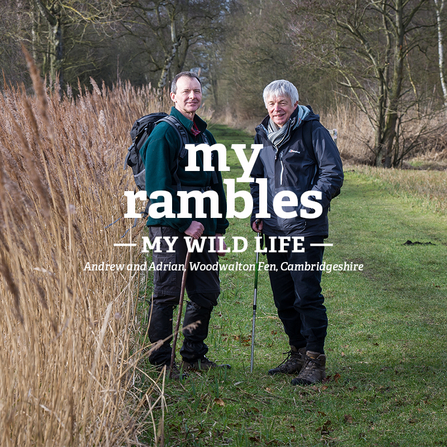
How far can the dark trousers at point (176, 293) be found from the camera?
3590mm

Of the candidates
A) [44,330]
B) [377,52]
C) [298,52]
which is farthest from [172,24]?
[44,330]

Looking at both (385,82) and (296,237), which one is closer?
(296,237)

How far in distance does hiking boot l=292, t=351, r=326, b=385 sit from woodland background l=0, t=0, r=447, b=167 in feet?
13.5

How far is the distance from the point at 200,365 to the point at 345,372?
3.33 feet

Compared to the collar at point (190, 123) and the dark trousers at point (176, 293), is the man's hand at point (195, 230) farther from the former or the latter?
the collar at point (190, 123)

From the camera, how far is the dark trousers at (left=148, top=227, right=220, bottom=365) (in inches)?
141

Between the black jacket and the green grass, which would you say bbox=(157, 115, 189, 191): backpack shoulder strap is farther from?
the green grass

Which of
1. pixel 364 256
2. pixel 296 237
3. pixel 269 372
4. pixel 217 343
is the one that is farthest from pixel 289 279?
pixel 364 256

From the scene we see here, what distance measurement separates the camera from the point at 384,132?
1597 cm

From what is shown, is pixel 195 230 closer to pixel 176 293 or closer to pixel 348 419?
pixel 176 293

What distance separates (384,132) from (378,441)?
14.0 meters

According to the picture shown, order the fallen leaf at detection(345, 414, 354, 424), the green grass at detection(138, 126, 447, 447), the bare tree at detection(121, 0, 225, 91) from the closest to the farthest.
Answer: the green grass at detection(138, 126, 447, 447)
the fallen leaf at detection(345, 414, 354, 424)
the bare tree at detection(121, 0, 225, 91)

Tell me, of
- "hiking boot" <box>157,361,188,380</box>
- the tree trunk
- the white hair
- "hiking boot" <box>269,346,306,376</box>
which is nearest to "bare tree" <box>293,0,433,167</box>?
the tree trunk

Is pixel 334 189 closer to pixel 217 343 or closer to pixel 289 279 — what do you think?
pixel 289 279
